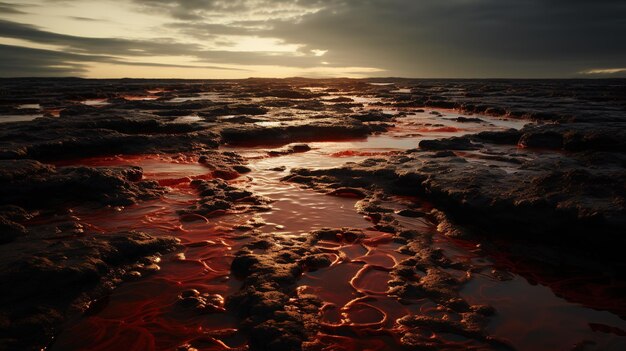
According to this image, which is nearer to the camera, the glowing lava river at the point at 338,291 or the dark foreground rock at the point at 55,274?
the dark foreground rock at the point at 55,274

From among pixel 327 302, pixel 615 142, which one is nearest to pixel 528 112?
pixel 615 142

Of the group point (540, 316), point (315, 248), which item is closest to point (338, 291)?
point (315, 248)

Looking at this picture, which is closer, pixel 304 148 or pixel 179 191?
pixel 179 191

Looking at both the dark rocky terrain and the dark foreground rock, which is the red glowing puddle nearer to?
the dark rocky terrain

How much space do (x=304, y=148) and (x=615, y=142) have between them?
10230 millimetres

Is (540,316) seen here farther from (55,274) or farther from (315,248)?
(55,274)

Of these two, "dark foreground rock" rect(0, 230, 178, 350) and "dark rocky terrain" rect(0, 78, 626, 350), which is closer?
"dark foreground rock" rect(0, 230, 178, 350)

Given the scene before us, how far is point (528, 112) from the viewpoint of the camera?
24703mm

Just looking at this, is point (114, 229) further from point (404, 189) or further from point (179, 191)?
point (404, 189)

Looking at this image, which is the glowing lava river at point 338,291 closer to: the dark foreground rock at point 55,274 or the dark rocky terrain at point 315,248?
the dark rocky terrain at point 315,248

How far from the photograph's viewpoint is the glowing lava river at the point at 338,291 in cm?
384

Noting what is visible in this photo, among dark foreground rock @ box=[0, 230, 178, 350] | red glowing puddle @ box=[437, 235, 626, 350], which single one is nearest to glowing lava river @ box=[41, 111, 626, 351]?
red glowing puddle @ box=[437, 235, 626, 350]

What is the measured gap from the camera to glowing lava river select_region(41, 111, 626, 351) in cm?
384

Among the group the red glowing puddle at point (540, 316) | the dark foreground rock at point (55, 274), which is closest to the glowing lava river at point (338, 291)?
the red glowing puddle at point (540, 316)
